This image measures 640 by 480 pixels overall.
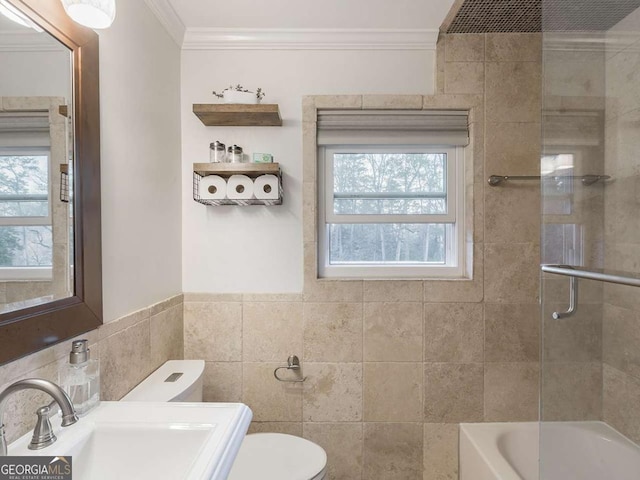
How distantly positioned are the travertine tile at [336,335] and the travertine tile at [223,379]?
37cm

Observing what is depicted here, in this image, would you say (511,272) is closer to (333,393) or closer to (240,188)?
(333,393)

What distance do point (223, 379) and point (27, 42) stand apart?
151 centimetres

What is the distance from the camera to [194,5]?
1505 mm

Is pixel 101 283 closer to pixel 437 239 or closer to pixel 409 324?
pixel 409 324

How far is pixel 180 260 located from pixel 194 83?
0.91m

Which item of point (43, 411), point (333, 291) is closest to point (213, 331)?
point (333, 291)

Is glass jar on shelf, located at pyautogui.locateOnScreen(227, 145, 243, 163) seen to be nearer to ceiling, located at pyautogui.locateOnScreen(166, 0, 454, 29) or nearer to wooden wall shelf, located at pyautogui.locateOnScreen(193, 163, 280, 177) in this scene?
wooden wall shelf, located at pyautogui.locateOnScreen(193, 163, 280, 177)

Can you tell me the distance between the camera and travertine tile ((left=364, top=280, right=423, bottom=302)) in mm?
1694

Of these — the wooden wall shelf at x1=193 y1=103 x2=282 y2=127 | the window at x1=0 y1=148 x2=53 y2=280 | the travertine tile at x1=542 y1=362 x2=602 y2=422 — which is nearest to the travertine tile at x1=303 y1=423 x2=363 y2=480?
the travertine tile at x1=542 y1=362 x2=602 y2=422

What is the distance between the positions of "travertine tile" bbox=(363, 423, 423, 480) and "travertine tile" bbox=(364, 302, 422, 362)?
13.6 inches

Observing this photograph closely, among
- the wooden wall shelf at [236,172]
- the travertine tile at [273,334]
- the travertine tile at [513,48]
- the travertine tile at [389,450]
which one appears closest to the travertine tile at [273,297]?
the travertine tile at [273,334]

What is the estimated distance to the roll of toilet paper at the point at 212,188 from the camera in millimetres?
1584

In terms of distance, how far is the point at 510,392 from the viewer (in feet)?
5.57

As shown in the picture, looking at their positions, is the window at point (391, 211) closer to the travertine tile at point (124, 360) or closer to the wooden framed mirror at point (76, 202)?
the travertine tile at point (124, 360)
